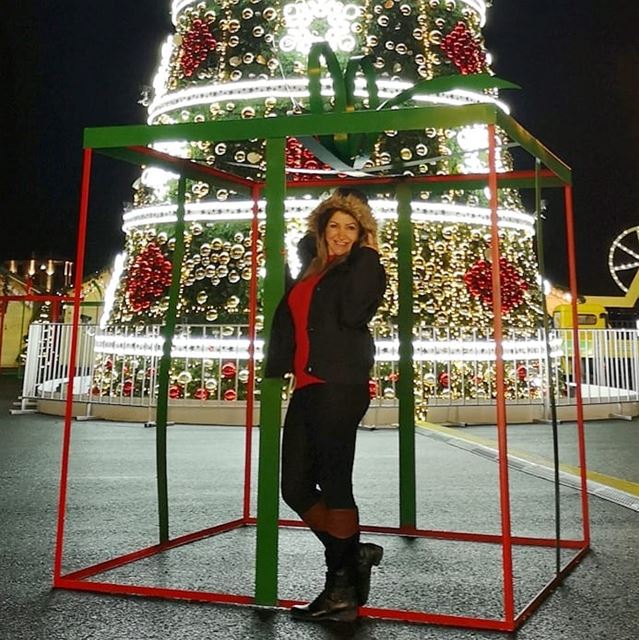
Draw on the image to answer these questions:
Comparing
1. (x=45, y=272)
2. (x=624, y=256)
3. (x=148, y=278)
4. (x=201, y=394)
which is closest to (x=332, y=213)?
(x=201, y=394)

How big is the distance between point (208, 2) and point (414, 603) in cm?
1218

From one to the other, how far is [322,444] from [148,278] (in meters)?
10.0

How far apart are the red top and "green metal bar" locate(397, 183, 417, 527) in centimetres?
142

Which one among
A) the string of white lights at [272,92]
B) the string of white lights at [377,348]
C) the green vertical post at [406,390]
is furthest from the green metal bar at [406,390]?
the string of white lights at [272,92]

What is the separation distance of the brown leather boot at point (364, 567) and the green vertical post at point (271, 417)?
0.36m

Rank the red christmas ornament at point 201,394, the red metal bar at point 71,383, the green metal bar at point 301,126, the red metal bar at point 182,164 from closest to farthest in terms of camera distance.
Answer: the green metal bar at point 301,126, the red metal bar at point 71,383, the red metal bar at point 182,164, the red christmas ornament at point 201,394

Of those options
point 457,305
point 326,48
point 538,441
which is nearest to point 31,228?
point 457,305

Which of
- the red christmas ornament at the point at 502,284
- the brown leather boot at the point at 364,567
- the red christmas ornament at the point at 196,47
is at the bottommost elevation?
the brown leather boot at the point at 364,567

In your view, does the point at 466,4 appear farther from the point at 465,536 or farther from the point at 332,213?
the point at 332,213

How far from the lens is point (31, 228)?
37844 mm

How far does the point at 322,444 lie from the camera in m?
3.11

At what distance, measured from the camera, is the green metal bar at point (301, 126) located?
314 centimetres

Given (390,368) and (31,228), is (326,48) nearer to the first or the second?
(390,368)

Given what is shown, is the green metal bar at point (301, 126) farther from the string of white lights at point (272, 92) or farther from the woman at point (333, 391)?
the string of white lights at point (272, 92)
